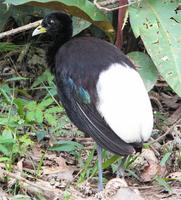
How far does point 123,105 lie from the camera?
16.4ft

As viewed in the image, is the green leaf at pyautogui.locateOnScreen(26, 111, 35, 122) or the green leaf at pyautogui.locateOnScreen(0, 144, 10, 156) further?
the green leaf at pyautogui.locateOnScreen(26, 111, 35, 122)

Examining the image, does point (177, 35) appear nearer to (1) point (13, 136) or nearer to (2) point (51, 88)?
(2) point (51, 88)

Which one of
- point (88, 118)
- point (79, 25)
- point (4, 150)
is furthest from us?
point (79, 25)

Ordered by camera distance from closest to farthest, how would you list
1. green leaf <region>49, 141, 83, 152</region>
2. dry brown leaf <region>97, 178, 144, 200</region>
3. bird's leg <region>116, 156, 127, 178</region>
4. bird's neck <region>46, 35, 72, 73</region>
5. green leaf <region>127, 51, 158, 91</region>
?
dry brown leaf <region>97, 178, 144, 200</region> < bird's leg <region>116, 156, 127, 178</region> < bird's neck <region>46, 35, 72, 73</region> < green leaf <region>49, 141, 83, 152</region> < green leaf <region>127, 51, 158, 91</region>

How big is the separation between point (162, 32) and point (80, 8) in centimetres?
68

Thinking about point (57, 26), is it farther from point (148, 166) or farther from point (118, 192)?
point (118, 192)

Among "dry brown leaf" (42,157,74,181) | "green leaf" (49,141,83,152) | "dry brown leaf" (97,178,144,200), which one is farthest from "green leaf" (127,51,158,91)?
"dry brown leaf" (97,178,144,200)

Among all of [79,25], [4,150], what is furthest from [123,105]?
[79,25]

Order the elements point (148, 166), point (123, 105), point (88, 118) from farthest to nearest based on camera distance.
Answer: point (148, 166) → point (88, 118) → point (123, 105)

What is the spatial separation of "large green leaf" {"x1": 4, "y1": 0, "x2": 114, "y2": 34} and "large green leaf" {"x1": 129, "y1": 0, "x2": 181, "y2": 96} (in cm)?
24

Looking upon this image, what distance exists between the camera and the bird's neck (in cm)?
562

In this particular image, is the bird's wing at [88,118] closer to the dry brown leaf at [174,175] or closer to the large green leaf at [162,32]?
the dry brown leaf at [174,175]

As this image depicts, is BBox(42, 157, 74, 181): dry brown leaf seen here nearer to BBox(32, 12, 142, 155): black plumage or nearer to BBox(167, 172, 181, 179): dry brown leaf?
BBox(32, 12, 142, 155): black plumage

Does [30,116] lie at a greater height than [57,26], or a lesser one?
lesser
